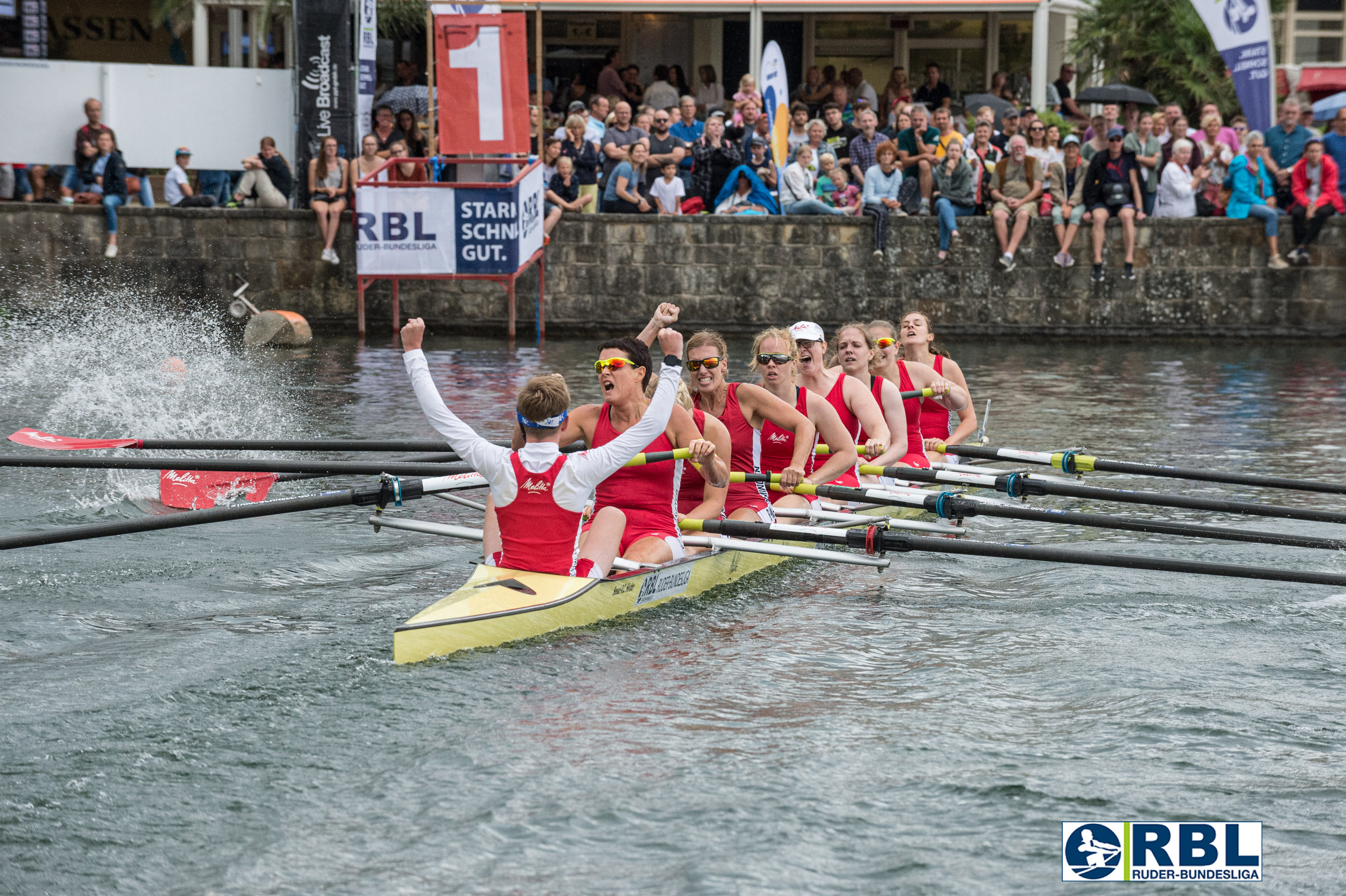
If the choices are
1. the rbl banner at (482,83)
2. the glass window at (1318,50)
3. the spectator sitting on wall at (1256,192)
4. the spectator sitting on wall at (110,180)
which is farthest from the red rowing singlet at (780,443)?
the glass window at (1318,50)

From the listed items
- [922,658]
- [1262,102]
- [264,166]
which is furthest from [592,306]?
[922,658]

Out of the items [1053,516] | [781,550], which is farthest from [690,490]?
[1053,516]

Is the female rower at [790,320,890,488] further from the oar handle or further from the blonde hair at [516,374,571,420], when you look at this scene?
the blonde hair at [516,374,571,420]

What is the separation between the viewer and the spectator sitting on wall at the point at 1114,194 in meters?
19.2

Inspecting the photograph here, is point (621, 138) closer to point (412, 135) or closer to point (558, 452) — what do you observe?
point (412, 135)

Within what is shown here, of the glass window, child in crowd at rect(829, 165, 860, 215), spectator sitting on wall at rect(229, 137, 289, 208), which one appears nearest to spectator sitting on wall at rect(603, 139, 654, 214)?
child in crowd at rect(829, 165, 860, 215)

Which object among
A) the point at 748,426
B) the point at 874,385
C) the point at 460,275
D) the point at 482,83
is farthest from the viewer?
the point at 460,275

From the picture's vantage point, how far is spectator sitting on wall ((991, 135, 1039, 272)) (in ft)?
63.8

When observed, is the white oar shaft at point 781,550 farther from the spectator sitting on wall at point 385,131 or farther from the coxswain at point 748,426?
the spectator sitting on wall at point 385,131

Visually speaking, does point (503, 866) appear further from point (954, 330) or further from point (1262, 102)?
point (1262, 102)

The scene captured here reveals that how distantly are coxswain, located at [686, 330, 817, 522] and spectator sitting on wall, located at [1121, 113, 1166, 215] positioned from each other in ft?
41.1

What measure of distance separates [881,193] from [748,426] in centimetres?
1224

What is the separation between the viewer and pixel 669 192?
20234mm

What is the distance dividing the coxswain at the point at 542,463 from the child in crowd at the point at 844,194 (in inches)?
543
